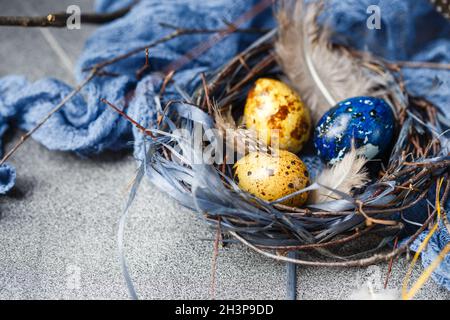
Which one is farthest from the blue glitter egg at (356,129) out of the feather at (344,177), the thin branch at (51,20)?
the thin branch at (51,20)

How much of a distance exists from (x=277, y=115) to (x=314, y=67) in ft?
0.67

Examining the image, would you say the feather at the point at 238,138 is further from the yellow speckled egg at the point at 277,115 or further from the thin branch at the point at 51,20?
the thin branch at the point at 51,20

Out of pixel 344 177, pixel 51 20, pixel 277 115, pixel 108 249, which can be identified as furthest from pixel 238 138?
pixel 51 20

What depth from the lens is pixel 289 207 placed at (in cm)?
88

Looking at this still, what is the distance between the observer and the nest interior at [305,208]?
2.82 ft

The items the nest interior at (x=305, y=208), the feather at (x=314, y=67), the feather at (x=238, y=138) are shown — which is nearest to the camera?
the nest interior at (x=305, y=208)

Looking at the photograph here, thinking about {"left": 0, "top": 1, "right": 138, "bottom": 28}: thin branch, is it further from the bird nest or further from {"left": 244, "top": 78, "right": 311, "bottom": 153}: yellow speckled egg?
{"left": 244, "top": 78, "right": 311, "bottom": 153}: yellow speckled egg

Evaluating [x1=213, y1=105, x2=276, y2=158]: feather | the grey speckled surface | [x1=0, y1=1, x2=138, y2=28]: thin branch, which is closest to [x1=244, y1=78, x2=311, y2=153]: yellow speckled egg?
[x1=213, y1=105, x2=276, y2=158]: feather

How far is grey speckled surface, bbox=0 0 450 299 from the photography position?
90 cm

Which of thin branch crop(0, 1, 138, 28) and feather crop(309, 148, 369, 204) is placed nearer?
feather crop(309, 148, 369, 204)

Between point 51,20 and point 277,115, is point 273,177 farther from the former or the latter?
point 51,20

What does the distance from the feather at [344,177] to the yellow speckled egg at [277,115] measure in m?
0.11

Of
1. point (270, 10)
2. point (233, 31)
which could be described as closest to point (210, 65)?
point (233, 31)
